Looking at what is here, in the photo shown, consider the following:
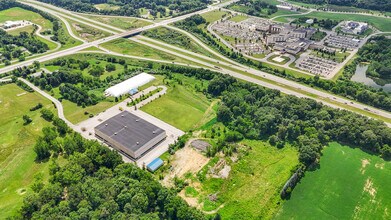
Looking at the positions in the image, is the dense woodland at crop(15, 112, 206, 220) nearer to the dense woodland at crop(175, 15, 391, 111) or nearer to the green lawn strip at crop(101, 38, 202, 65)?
the green lawn strip at crop(101, 38, 202, 65)

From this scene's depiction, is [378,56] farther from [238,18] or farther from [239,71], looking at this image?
[238,18]

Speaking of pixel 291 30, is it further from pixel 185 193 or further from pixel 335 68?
pixel 185 193

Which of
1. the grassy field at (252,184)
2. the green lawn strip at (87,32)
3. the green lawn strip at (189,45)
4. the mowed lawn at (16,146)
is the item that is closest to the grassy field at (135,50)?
the green lawn strip at (189,45)

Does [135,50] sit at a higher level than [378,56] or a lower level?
higher

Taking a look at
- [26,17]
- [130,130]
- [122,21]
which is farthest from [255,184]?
[26,17]

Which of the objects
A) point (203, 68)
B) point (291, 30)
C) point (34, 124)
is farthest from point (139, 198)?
point (291, 30)

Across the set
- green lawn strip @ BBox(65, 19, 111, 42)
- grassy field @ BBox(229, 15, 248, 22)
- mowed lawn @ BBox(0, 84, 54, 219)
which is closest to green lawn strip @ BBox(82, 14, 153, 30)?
green lawn strip @ BBox(65, 19, 111, 42)

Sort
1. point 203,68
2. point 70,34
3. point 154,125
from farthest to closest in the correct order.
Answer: point 70,34 < point 203,68 < point 154,125
